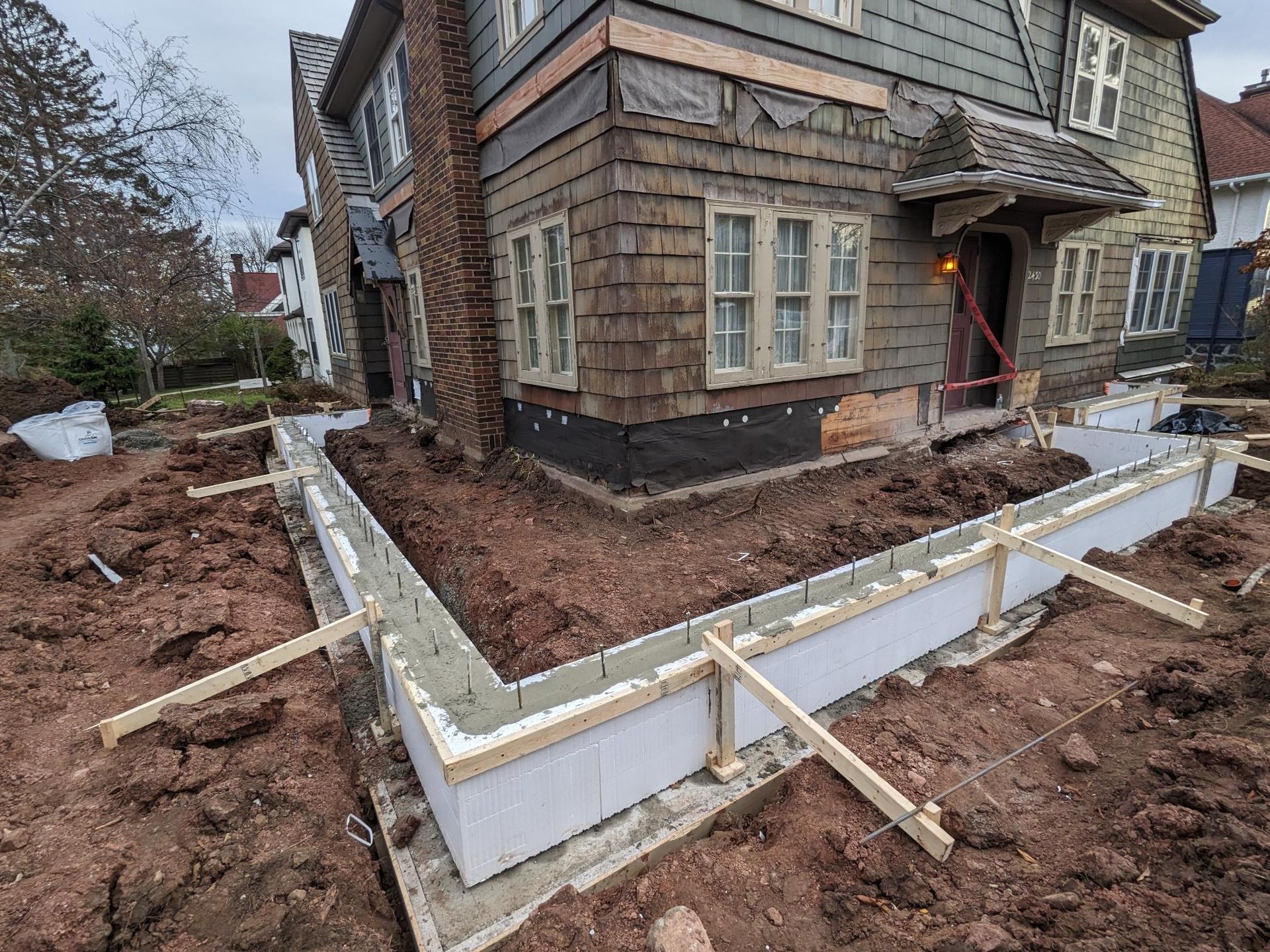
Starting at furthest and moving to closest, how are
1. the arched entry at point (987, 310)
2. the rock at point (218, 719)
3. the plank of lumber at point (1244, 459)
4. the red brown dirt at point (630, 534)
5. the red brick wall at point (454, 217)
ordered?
the arched entry at point (987, 310), the red brick wall at point (454, 217), the plank of lumber at point (1244, 459), the red brown dirt at point (630, 534), the rock at point (218, 719)

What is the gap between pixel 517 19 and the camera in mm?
5738

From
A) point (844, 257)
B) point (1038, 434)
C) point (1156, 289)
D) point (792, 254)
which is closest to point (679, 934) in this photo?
point (792, 254)

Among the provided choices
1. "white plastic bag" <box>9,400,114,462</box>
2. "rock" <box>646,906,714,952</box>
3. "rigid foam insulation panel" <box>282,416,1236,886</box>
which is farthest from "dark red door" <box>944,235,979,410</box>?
"white plastic bag" <box>9,400,114,462</box>

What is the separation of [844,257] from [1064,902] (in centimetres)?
570

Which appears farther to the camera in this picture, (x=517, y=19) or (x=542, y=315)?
(x=542, y=315)

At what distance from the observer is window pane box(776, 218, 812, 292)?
5.69m

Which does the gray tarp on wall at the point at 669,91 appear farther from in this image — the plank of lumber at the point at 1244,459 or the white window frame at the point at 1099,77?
the white window frame at the point at 1099,77

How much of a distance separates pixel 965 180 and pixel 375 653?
6.66 meters

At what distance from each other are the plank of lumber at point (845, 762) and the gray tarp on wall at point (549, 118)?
14.0ft

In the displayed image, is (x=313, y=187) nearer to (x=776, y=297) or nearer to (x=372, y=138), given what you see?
(x=372, y=138)

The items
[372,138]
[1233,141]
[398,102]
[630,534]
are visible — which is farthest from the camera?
[1233,141]

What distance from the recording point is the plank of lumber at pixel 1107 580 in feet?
10.4

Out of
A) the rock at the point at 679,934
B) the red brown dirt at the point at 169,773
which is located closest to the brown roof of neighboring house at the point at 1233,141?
the rock at the point at 679,934

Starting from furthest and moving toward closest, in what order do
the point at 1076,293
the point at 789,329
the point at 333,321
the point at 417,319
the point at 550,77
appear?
the point at 333,321
the point at 417,319
the point at 1076,293
the point at 789,329
the point at 550,77
